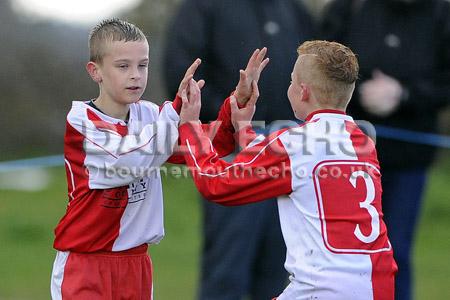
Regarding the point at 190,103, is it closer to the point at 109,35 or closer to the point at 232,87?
the point at 109,35

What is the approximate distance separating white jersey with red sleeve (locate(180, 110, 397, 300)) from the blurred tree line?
404cm

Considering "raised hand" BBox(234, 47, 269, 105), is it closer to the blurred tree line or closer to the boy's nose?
the boy's nose

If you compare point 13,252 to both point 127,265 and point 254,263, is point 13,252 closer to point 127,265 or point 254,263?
point 254,263

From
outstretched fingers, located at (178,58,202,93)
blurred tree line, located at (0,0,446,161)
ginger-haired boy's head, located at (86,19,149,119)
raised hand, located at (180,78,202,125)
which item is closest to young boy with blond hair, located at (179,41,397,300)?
raised hand, located at (180,78,202,125)

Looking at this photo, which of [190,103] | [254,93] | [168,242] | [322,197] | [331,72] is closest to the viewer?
[322,197]

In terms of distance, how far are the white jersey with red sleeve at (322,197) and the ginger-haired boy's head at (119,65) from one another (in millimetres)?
402

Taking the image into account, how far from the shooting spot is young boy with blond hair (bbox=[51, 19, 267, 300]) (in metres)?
3.49

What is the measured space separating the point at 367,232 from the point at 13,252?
4.38 metres

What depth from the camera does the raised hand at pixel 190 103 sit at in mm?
3498

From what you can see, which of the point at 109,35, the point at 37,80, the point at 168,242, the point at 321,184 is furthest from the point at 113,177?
the point at 37,80

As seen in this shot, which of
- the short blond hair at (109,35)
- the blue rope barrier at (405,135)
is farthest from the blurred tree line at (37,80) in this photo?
the short blond hair at (109,35)

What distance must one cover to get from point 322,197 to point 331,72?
0.44 meters

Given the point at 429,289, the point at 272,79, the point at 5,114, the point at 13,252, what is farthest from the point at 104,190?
the point at 5,114

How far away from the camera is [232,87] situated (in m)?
4.56
